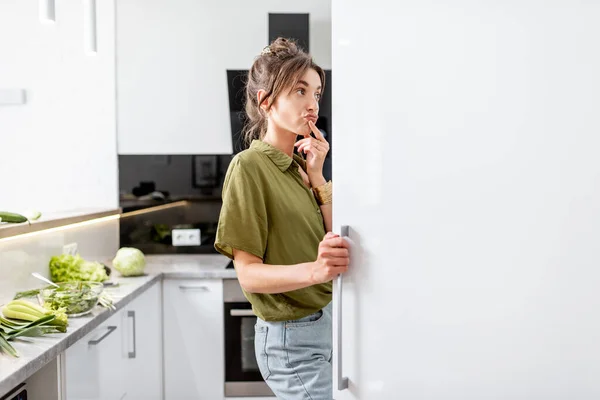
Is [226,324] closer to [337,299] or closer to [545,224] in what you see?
[337,299]

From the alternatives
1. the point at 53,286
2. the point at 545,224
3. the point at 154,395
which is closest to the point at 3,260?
the point at 53,286

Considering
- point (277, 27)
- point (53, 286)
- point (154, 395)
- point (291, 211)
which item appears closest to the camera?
point (291, 211)

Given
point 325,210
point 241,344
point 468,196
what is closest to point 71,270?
point 241,344

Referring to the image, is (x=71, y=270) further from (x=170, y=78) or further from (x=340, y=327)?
(x=340, y=327)

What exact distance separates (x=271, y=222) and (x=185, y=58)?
2.26 meters

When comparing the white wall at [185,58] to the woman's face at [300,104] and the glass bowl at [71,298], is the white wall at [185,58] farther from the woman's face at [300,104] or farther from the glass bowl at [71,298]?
the woman's face at [300,104]

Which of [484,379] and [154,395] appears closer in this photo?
[484,379]

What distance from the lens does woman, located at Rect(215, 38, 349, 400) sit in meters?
1.39

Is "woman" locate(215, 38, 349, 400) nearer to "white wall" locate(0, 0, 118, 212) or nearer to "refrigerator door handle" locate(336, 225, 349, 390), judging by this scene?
"refrigerator door handle" locate(336, 225, 349, 390)

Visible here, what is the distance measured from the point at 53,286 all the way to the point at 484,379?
1.54 m

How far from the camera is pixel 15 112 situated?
3.43m

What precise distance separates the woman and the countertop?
56 cm

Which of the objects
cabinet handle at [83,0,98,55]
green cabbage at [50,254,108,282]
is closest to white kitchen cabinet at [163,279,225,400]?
green cabbage at [50,254,108,282]

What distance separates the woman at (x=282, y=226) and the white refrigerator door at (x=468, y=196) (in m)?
0.24
